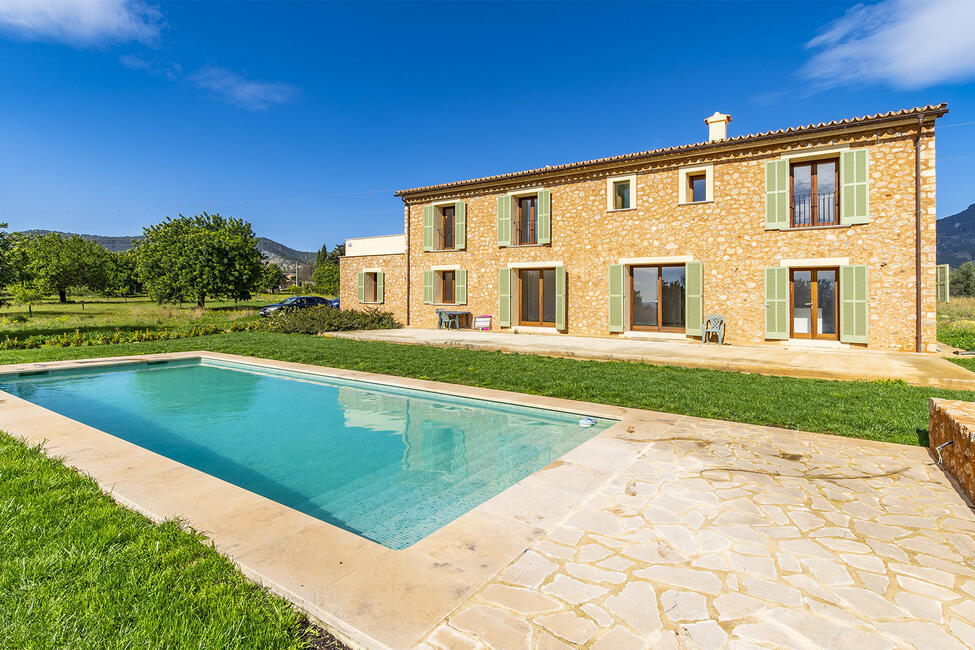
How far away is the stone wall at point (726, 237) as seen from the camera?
31.2 feet

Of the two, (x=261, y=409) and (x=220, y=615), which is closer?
(x=220, y=615)

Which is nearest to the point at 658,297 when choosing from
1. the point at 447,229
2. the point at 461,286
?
the point at 461,286

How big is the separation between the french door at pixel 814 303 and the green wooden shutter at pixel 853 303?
1.13ft

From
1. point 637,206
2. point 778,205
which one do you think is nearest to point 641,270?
point 637,206

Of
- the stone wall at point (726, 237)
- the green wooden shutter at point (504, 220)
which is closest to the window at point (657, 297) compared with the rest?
the stone wall at point (726, 237)

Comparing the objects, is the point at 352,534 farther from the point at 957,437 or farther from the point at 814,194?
the point at 814,194

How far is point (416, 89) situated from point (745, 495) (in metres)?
20.0

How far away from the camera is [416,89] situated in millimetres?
19000

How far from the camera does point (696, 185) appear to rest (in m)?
12.0

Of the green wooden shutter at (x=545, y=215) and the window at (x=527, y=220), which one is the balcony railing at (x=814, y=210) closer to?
the green wooden shutter at (x=545, y=215)

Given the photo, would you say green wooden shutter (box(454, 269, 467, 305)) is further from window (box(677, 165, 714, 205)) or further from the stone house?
window (box(677, 165, 714, 205))

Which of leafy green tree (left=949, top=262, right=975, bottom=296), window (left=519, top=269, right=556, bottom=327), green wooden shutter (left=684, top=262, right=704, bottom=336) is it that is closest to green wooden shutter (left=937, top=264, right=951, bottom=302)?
green wooden shutter (left=684, top=262, right=704, bottom=336)

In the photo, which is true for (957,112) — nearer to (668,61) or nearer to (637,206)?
(637,206)

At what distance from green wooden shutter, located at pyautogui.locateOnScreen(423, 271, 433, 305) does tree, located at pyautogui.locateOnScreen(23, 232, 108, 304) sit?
27.1 metres
